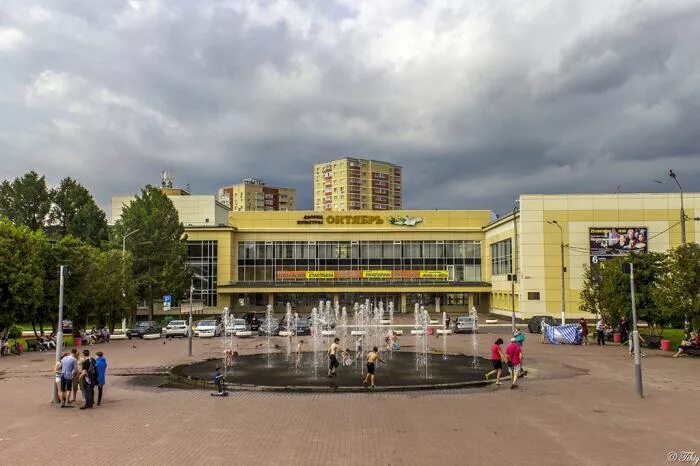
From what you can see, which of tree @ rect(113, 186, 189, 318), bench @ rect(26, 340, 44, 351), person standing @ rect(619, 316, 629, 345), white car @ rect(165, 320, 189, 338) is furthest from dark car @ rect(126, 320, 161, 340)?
person standing @ rect(619, 316, 629, 345)

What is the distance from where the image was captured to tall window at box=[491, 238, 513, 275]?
226 feet

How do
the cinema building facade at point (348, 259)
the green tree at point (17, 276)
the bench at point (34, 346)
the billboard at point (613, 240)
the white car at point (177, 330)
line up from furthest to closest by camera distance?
the cinema building facade at point (348, 259) → the billboard at point (613, 240) → the white car at point (177, 330) → the bench at point (34, 346) → the green tree at point (17, 276)

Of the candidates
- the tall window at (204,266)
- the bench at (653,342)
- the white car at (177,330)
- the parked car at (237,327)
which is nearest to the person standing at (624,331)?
the bench at (653,342)

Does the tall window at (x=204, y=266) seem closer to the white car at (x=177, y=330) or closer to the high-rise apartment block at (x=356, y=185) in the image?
the white car at (x=177, y=330)

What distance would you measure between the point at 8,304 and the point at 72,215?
4278 centimetres

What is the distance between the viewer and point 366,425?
1364 cm

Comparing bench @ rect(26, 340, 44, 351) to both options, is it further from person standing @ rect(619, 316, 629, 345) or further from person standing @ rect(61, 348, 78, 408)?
person standing @ rect(619, 316, 629, 345)

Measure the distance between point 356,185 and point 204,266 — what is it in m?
105

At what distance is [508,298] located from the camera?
69.0 m

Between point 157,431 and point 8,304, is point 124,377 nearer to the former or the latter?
point 157,431

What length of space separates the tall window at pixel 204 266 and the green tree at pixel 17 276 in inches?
1664

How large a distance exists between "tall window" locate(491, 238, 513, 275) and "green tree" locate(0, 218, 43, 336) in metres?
51.7

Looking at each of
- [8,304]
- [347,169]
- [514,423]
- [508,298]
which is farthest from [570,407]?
[347,169]

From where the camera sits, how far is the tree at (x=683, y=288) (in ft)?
93.8
